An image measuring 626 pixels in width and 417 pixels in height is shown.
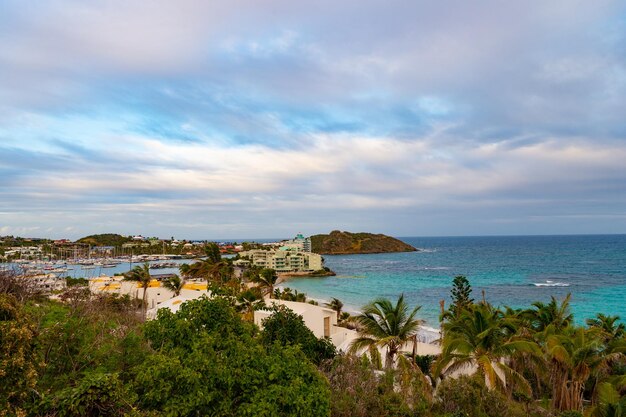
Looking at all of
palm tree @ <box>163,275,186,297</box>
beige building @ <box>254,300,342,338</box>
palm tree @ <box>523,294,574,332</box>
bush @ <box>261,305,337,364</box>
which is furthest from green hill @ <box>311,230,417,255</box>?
bush @ <box>261,305,337,364</box>

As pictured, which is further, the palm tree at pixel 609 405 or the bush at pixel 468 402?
the palm tree at pixel 609 405

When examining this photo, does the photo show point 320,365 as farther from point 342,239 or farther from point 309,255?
point 342,239

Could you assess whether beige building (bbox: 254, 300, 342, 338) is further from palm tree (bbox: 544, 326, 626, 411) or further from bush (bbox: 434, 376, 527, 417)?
bush (bbox: 434, 376, 527, 417)

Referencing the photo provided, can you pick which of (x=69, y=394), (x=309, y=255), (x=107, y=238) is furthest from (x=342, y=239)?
(x=69, y=394)

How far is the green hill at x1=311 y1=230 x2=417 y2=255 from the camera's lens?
16838 cm

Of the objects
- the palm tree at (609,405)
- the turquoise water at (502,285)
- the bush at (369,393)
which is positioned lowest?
the turquoise water at (502,285)

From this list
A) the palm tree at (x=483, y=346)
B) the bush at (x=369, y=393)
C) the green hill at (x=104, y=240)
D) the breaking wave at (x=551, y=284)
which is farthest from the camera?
the green hill at (x=104, y=240)

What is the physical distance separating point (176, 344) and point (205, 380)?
5.04 ft

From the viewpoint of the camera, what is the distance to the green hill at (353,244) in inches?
6629

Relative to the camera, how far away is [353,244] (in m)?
174

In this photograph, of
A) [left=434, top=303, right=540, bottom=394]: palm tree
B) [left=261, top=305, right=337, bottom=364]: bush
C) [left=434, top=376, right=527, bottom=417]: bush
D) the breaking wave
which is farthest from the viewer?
the breaking wave

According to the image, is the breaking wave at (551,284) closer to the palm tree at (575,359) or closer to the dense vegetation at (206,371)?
the palm tree at (575,359)

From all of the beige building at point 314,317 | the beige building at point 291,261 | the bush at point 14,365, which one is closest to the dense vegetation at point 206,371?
the bush at point 14,365

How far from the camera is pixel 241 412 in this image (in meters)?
7.18
